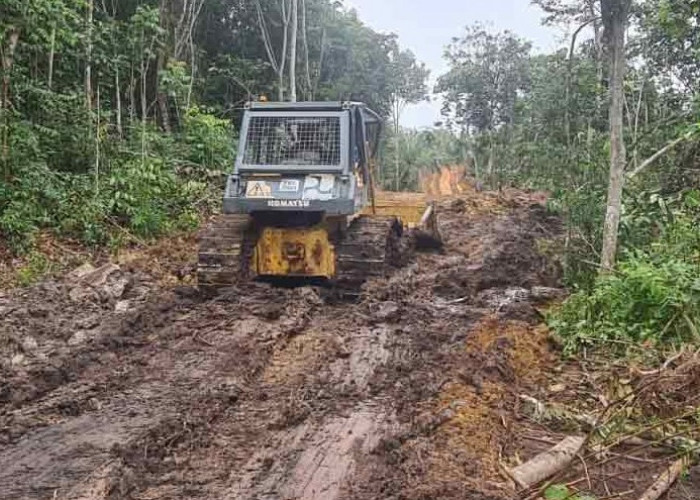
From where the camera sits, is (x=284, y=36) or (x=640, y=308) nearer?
(x=640, y=308)

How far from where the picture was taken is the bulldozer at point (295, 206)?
949 centimetres

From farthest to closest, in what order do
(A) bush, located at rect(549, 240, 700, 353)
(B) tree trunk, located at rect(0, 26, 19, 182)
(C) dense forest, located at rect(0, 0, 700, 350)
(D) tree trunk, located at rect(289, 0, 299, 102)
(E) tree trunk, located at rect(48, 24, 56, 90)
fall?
(D) tree trunk, located at rect(289, 0, 299, 102) → (E) tree trunk, located at rect(48, 24, 56, 90) → (B) tree trunk, located at rect(0, 26, 19, 182) → (C) dense forest, located at rect(0, 0, 700, 350) → (A) bush, located at rect(549, 240, 700, 353)

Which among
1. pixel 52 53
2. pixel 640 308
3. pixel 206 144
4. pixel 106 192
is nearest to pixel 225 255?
pixel 106 192

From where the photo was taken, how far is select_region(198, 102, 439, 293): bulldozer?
9.49 meters

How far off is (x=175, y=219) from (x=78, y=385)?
8.84m

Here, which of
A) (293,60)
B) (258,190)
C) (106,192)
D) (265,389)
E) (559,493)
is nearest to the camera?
(559,493)

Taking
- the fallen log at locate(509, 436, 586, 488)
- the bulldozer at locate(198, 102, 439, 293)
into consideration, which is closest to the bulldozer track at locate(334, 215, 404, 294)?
the bulldozer at locate(198, 102, 439, 293)

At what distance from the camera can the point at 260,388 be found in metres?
5.89

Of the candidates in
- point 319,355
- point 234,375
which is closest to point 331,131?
point 319,355

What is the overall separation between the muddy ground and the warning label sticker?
112cm

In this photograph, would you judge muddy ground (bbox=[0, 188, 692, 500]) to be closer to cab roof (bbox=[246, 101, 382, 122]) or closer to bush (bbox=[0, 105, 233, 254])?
bush (bbox=[0, 105, 233, 254])

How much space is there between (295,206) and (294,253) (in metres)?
0.76

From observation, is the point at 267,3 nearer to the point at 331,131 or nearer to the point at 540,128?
the point at 540,128

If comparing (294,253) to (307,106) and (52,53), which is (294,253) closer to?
(307,106)
